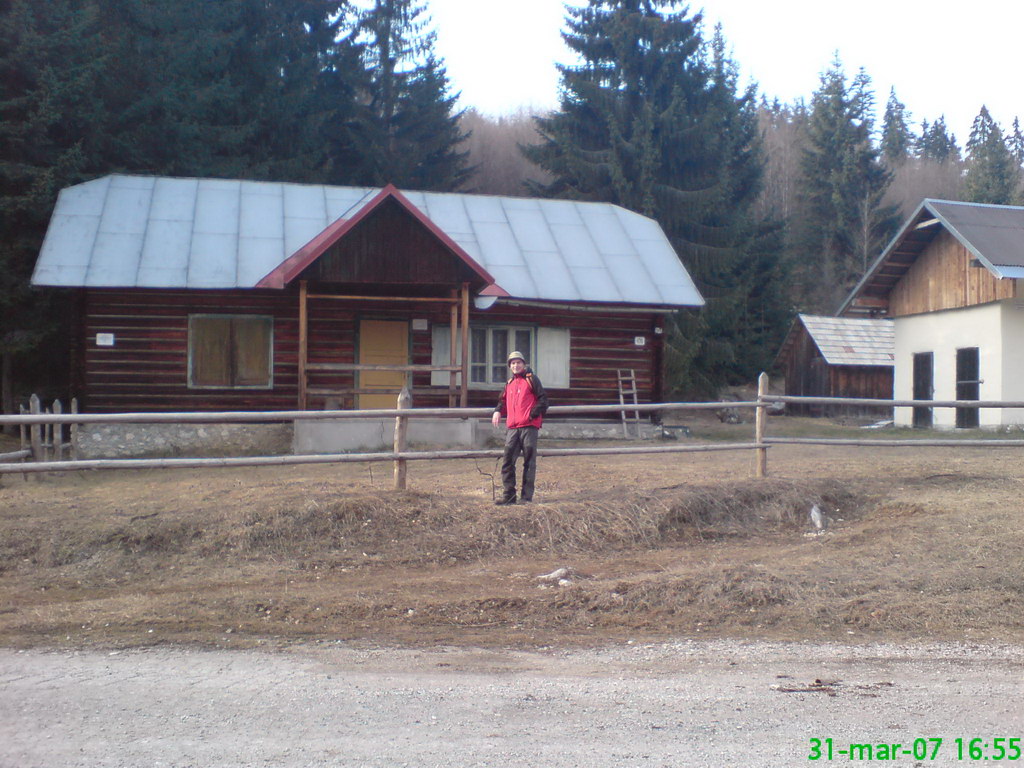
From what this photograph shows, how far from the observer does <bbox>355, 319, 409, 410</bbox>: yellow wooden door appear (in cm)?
1828

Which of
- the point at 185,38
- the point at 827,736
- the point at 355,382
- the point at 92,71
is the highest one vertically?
the point at 185,38

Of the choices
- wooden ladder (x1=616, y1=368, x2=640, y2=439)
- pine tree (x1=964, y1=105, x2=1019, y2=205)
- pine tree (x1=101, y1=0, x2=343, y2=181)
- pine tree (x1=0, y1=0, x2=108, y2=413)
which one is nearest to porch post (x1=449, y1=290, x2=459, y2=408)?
wooden ladder (x1=616, y1=368, x2=640, y2=439)

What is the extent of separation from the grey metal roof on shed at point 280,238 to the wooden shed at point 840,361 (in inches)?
487

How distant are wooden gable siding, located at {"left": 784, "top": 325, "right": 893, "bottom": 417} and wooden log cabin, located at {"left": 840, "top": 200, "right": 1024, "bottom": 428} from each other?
4872 millimetres

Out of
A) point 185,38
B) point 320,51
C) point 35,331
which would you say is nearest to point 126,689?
point 35,331

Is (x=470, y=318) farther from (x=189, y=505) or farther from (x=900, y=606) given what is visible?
(x=900, y=606)

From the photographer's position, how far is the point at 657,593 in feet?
24.6

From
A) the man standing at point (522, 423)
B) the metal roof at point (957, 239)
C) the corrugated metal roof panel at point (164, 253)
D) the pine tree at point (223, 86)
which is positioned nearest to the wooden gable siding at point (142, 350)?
the corrugated metal roof panel at point (164, 253)

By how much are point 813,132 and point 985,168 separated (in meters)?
8.96

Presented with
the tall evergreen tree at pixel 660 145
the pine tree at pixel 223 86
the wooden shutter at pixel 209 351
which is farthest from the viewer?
the tall evergreen tree at pixel 660 145

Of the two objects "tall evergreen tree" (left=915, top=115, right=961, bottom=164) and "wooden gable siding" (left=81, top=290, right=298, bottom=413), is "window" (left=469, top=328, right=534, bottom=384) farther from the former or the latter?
"tall evergreen tree" (left=915, top=115, right=961, bottom=164)

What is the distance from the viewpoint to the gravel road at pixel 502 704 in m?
4.44

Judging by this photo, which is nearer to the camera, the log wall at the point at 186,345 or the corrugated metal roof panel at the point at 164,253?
the corrugated metal roof panel at the point at 164,253

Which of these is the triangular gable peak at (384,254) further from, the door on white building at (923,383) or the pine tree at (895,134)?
the pine tree at (895,134)
